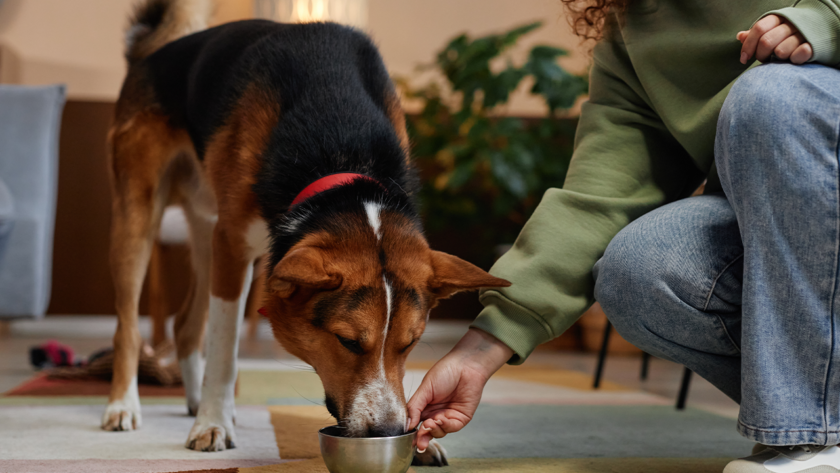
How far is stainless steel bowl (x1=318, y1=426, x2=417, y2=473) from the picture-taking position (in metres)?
1.07

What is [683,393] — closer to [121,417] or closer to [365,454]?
[365,454]

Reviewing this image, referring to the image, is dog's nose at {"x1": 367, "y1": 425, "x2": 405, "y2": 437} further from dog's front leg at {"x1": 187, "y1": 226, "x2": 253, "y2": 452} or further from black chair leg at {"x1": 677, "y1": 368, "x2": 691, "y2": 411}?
black chair leg at {"x1": 677, "y1": 368, "x2": 691, "y2": 411}

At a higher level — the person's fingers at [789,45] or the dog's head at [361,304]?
the person's fingers at [789,45]

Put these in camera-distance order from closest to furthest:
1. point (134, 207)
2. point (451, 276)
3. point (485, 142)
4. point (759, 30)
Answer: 1. point (759, 30)
2. point (451, 276)
3. point (134, 207)
4. point (485, 142)

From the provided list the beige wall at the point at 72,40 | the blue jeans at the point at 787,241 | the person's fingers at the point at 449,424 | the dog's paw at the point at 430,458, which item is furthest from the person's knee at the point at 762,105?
the beige wall at the point at 72,40

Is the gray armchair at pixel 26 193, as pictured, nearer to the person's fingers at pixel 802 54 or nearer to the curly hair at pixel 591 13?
the curly hair at pixel 591 13

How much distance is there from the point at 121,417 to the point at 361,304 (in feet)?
2.70

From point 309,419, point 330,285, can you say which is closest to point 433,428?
point 330,285

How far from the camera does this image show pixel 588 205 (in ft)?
4.34

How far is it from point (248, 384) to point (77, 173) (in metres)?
2.22

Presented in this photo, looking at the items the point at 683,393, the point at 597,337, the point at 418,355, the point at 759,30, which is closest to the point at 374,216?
the point at 759,30

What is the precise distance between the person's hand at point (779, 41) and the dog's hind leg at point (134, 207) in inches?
56.1

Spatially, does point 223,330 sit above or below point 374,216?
below

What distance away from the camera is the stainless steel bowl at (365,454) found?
1.07 metres
